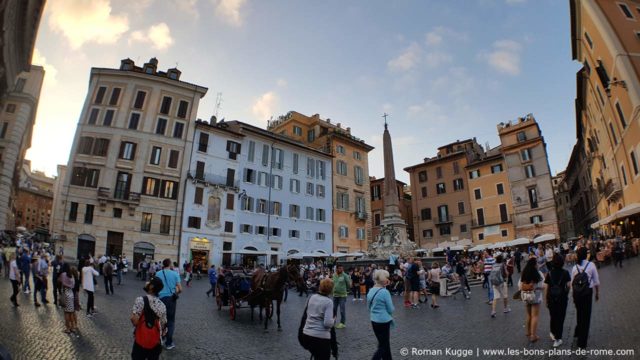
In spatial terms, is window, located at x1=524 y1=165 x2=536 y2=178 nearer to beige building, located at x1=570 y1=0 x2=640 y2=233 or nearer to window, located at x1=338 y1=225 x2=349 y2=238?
beige building, located at x1=570 y1=0 x2=640 y2=233

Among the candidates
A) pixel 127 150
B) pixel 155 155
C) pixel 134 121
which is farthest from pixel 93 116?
pixel 155 155

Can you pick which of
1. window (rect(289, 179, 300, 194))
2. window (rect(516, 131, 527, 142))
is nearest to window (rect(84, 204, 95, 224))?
window (rect(289, 179, 300, 194))

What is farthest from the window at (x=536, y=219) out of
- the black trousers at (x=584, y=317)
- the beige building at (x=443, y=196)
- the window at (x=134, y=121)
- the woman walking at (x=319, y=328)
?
the window at (x=134, y=121)

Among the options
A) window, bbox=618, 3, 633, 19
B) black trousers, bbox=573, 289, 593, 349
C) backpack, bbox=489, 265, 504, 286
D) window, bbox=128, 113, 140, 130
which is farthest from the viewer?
window, bbox=128, 113, 140, 130

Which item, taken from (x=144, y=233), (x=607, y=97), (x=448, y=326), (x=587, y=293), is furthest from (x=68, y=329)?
(x=607, y=97)

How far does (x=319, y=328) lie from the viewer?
4250 mm

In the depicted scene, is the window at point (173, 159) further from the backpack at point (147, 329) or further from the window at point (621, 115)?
the window at point (621, 115)

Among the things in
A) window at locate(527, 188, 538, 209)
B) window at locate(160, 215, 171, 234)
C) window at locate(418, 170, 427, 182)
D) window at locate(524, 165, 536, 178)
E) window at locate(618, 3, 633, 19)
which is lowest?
window at locate(160, 215, 171, 234)

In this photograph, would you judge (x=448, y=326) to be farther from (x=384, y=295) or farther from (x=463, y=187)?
(x=463, y=187)

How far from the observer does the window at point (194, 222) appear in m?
30.2

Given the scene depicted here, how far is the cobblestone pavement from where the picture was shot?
6.04m

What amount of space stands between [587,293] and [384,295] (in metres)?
3.35

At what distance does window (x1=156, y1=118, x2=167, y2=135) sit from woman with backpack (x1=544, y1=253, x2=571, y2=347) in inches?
1249

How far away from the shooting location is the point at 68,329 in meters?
7.20
